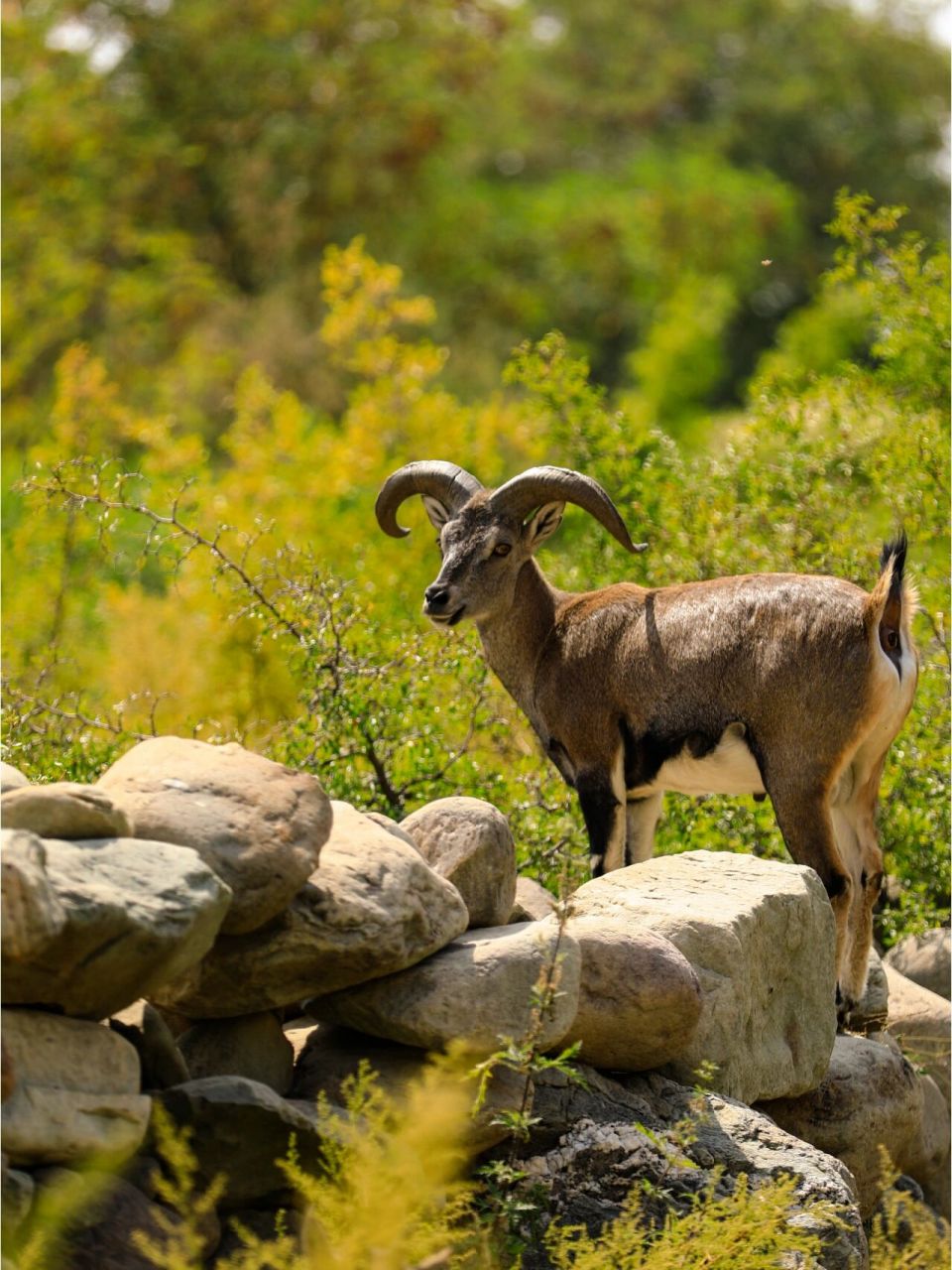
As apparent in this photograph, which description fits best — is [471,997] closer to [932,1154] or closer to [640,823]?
[640,823]

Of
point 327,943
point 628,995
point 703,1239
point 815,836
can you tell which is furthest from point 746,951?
point 327,943

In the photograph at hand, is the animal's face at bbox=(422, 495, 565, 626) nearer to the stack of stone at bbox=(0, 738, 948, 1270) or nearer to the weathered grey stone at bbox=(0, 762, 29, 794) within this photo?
the stack of stone at bbox=(0, 738, 948, 1270)

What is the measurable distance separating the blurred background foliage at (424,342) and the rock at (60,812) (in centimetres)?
475

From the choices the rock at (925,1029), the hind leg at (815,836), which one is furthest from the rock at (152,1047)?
the rock at (925,1029)

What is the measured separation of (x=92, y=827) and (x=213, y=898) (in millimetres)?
506

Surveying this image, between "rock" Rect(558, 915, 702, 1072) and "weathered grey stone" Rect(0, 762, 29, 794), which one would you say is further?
"rock" Rect(558, 915, 702, 1072)

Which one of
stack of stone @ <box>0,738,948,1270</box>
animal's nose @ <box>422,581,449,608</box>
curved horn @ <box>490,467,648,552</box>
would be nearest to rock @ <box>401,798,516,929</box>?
stack of stone @ <box>0,738,948,1270</box>

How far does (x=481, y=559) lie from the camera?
435 inches

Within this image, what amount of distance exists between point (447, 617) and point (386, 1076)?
3969 mm

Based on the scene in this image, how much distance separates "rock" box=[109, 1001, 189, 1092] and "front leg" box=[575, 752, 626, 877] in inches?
160

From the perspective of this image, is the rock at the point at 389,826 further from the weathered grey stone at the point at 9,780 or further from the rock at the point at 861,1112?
the rock at the point at 861,1112

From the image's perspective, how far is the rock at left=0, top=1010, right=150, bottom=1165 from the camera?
6.11 metres

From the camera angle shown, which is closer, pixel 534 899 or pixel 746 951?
pixel 746 951

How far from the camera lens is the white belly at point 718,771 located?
33.5 ft
